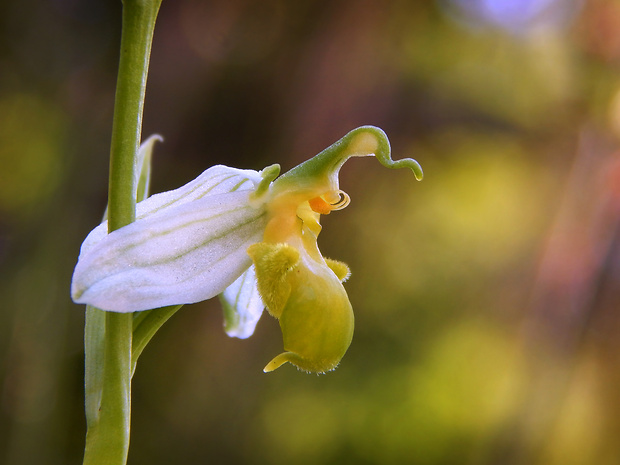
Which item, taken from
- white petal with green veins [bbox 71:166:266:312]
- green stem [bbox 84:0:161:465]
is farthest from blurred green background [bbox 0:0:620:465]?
green stem [bbox 84:0:161:465]

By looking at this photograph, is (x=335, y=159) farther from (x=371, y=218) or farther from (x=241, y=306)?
(x=371, y=218)

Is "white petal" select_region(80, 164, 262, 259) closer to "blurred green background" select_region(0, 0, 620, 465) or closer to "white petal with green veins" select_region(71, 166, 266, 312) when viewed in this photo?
"white petal with green veins" select_region(71, 166, 266, 312)

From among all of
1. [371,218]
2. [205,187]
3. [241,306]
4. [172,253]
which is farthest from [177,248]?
[371,218]

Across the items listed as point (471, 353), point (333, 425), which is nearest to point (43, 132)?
point (333, 425)

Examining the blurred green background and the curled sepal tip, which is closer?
the curled sepal tip

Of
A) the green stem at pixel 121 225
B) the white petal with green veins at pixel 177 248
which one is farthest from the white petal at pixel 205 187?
the green stem at pixel 121 225

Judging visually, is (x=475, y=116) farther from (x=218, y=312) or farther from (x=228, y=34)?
(x=218, y=312)

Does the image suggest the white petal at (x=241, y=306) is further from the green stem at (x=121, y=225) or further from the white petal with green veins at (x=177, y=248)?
the green stem at (x=121, y=225)
